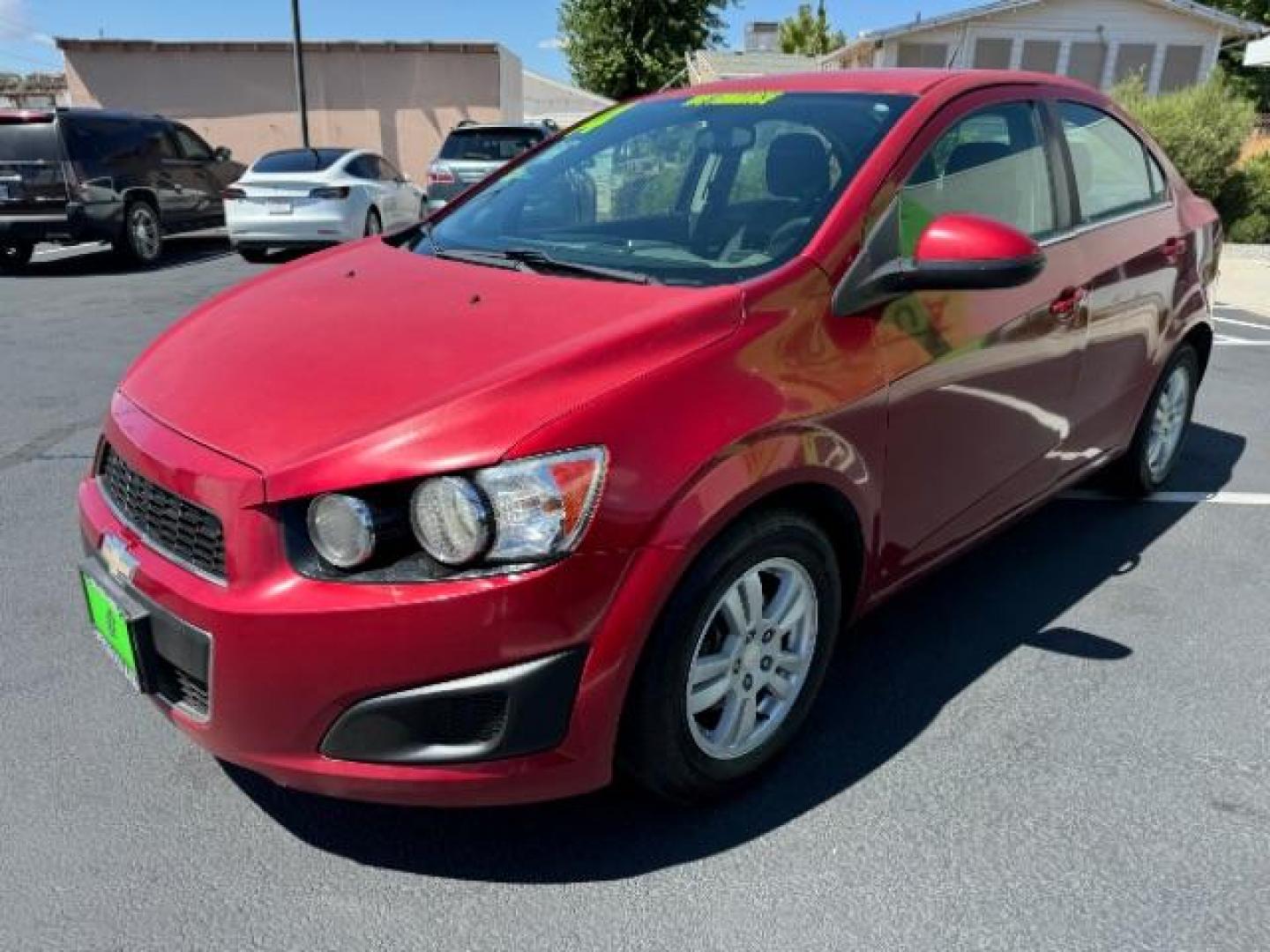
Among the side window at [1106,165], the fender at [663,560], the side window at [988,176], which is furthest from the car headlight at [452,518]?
the side window at [1106,165]

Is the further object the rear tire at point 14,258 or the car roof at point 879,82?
the rear tire at point 14,258

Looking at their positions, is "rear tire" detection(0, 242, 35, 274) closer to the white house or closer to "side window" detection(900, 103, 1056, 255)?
"side window" detection(900, 103, 1056, 255)

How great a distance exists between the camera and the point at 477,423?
1.88 metres

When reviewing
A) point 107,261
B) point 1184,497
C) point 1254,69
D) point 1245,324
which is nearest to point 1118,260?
point 1184,497

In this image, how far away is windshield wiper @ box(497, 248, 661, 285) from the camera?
2.45m

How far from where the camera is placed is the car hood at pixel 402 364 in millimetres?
1878

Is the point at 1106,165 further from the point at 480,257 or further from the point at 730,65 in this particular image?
the point at 730,65

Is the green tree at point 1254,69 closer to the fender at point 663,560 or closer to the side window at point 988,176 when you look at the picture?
the side window at point 988,176

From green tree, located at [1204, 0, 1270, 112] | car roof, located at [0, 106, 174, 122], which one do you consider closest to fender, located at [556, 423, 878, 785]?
car roof, located at [0, 106, 174, 122]

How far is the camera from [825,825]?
7.70 ft

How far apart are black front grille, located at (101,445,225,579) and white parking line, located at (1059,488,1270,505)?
3615 millimetres

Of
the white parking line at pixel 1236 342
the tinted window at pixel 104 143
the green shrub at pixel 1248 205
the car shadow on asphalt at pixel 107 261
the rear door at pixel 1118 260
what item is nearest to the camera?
the rear door at pixel 1118 260

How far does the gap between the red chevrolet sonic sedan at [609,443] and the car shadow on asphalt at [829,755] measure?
0.15 meters

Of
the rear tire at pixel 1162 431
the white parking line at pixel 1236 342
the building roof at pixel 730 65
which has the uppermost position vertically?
the building roof at pixel 730 65
